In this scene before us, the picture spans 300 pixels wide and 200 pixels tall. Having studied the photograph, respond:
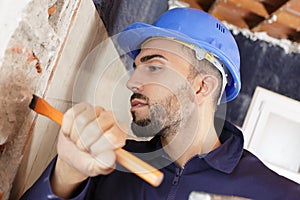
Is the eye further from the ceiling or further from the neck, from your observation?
the ceiling

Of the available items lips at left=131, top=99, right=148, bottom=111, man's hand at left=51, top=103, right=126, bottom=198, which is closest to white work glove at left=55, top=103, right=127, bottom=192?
man's hand at left=51, top=103, right=126, bottom=198

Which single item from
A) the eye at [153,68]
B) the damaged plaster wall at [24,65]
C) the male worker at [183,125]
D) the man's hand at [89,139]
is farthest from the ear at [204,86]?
the man's hand at [89,139]

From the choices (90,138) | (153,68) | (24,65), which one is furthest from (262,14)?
(90,138)

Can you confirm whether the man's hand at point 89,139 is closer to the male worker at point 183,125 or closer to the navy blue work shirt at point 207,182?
the male worker at point 183,125

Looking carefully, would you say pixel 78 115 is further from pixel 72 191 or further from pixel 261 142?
pixel 261 142

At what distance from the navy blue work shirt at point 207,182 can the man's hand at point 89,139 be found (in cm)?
40

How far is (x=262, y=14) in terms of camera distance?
11.3 ft

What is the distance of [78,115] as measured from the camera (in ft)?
2.55

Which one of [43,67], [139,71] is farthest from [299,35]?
[43,67]

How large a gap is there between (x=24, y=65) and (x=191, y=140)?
2.14 ft

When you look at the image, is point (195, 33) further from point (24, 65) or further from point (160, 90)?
point (24, 65)

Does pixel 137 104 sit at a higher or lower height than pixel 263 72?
higher

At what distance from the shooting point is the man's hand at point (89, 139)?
2.51ft

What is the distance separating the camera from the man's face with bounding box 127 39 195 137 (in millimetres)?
1175
